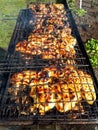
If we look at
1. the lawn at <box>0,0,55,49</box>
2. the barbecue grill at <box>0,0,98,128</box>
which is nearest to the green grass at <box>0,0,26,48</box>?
the lawn at <box>0,0,55,49</box>

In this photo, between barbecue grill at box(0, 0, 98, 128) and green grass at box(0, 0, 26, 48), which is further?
green grass at box(0, 0, 26, 48)

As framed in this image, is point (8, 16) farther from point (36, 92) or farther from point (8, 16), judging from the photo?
point (36, 92)

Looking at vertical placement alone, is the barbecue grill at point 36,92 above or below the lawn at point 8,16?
above

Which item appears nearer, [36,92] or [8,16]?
[36,92]

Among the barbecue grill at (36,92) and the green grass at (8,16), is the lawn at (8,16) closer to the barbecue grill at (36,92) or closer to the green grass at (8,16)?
the green grass at (8,16)

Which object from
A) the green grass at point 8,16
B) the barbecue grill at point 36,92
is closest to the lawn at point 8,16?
the green grass at point 8,16

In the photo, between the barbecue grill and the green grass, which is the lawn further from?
the barbecue grill

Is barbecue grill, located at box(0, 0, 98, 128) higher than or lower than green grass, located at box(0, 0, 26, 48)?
higher

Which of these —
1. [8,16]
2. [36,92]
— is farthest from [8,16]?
[36,92]

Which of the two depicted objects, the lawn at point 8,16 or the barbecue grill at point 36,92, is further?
the lawn at point 8,16

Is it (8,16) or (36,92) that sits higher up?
(36,92)

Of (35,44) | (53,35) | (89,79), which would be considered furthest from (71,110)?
(53,35)

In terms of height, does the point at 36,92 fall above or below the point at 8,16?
above
